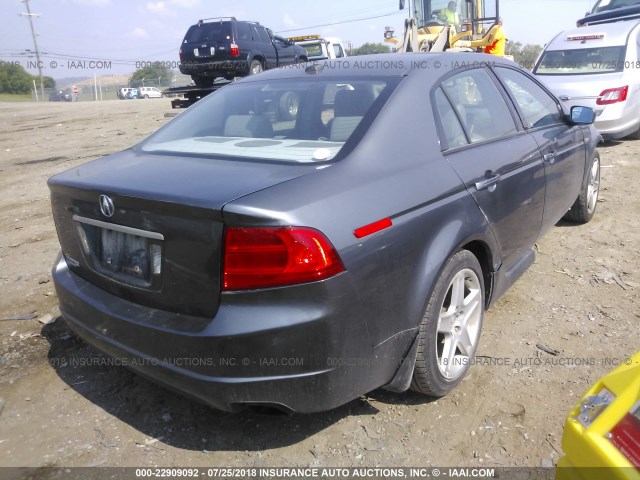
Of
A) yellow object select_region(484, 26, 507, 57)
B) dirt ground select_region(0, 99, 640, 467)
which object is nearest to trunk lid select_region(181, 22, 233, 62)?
yellow object select_region(484, 26, 507, 57)

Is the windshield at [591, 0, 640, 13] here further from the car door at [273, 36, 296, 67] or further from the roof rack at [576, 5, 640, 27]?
the car door at [273, 36, 296, 67]

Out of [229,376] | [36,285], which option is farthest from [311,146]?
[36,285]

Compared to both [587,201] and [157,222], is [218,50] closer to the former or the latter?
[587,201]

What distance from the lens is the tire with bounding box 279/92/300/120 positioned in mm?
3018

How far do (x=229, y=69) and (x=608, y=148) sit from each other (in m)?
10.9

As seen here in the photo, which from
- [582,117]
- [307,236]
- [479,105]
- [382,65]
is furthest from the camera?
[582,117]

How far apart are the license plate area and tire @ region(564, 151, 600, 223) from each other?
3982 mm

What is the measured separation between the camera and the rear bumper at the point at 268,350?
204 cm

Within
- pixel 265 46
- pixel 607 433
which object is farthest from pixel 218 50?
pixel 607 433

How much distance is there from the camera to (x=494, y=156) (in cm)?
310

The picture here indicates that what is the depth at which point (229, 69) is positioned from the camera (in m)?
16.2

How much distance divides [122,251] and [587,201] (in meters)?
4.31

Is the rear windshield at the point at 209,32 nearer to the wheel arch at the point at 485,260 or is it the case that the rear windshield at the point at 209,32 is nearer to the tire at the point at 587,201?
the tire at the point at 587,201

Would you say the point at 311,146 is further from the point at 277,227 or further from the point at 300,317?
the point at 300,317
